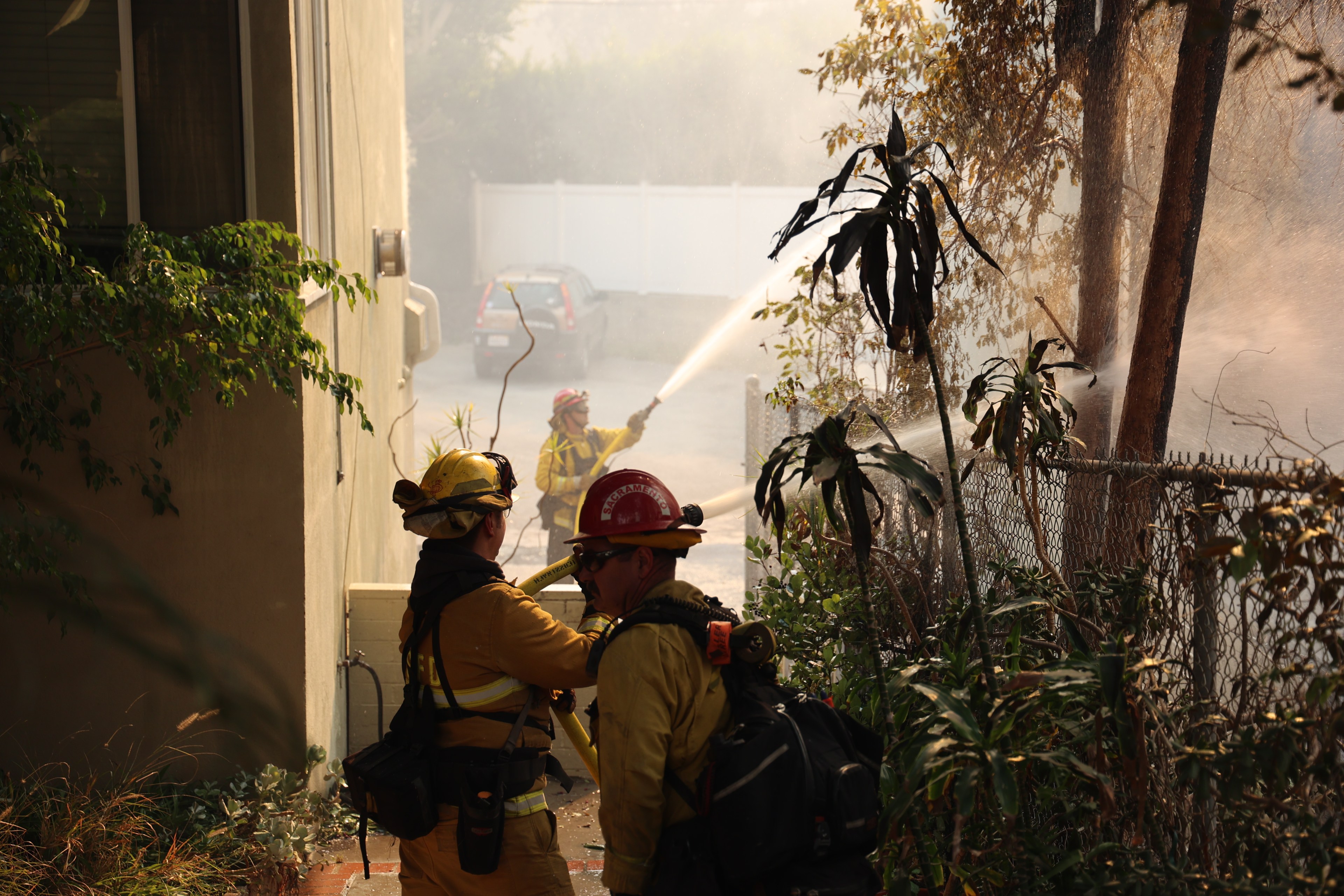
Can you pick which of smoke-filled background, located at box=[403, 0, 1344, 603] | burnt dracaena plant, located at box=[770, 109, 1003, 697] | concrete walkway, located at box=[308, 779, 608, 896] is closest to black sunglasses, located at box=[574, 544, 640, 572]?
burnt dracaena plant, located at box=[770, 109, 1003, 697]

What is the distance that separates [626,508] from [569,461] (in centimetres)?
628

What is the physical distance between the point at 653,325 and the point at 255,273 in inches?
1120

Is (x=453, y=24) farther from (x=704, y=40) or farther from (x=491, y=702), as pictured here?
(x=491, y=702)

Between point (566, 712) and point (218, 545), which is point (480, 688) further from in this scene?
point (218, 545)

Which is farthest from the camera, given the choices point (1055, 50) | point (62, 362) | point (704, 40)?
point (704, 40)

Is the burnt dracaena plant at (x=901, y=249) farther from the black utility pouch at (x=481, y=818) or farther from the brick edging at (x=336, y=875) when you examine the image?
the brick edging at (x=336, y=875)

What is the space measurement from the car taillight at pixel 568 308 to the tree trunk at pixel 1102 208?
19.1 meters

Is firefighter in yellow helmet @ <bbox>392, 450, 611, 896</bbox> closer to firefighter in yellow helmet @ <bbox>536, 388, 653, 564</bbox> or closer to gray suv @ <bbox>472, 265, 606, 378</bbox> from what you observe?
firefighter in yellow helmet @ <bbox>536, 388, 653, 564</bbox>

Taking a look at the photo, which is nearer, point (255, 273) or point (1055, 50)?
point (255, 273)

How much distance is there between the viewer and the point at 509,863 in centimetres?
273

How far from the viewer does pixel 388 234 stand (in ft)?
23.2

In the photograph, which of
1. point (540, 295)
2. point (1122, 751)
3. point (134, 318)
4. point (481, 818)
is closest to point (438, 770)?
point (481, 818)

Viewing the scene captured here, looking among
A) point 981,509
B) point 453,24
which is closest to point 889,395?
point 981,509

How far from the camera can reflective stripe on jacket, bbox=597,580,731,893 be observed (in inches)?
80.2
